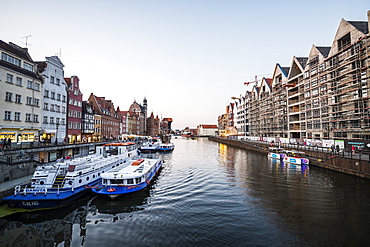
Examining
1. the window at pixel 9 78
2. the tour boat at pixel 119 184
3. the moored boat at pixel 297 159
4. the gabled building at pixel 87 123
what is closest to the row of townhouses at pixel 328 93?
the moored boat at pixel 297 159

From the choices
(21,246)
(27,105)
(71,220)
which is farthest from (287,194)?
(27,105)

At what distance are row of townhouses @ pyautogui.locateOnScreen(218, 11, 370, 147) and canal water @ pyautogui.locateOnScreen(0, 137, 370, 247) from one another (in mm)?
26187

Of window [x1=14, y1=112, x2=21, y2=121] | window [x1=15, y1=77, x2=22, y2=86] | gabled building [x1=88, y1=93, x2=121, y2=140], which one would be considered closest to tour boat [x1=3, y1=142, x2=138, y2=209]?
window [x1=14, y1=112, x2=21, y2=121]

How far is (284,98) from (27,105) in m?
83.8

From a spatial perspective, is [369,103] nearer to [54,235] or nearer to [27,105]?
[54,235]

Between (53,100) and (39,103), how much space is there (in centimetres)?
513

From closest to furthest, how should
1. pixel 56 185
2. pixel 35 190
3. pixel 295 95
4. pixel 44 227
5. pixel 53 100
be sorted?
pixel 44 227, pixel 35 190, pixel 56 185, pixel 53 100, pixel 295 95

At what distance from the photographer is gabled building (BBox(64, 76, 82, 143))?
173 ft

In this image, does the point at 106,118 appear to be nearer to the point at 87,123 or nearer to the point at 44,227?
the point at 87,123

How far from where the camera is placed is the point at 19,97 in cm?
3584

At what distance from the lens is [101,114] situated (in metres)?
73.8

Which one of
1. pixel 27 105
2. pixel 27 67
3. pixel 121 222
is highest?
→ pixel 27 67

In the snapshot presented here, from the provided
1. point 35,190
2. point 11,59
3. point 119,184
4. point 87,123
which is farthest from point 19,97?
point 119,184

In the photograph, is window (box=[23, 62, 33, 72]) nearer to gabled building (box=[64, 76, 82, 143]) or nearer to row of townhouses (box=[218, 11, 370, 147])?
gabled building (box=[64, 76, 82, 143])
